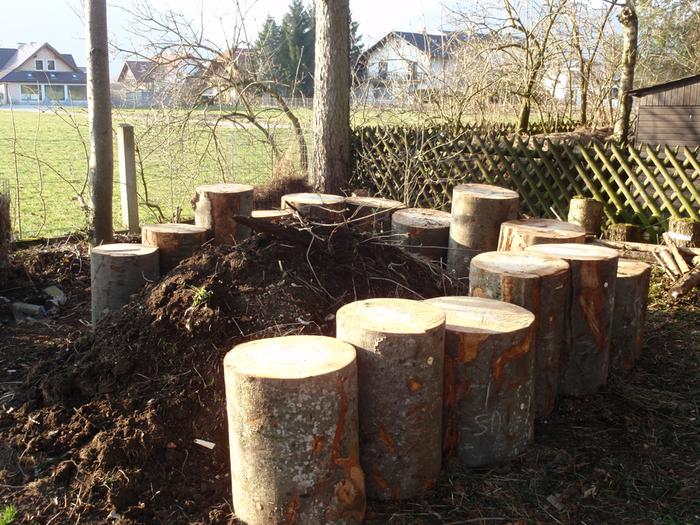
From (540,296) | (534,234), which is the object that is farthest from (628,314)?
(540,296)

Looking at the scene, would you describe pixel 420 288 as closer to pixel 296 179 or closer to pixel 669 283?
pixel 669 283

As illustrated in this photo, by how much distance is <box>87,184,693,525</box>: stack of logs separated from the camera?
8.61 ft

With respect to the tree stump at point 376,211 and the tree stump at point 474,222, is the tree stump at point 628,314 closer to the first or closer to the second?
the tree stump at point 474,222

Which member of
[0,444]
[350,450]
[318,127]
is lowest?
[0,444]

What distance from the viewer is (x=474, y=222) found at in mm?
5488

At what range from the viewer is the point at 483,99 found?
13.0m

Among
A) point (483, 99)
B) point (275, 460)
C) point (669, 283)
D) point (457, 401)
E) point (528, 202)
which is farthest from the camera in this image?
point (483, 99)

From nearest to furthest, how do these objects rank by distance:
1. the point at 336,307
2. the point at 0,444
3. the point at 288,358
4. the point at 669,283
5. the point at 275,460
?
1. the point at 275,460
2. the point at 288,358
3. the point at 0,444
4. the point at 336,307
5. the point at 669,283

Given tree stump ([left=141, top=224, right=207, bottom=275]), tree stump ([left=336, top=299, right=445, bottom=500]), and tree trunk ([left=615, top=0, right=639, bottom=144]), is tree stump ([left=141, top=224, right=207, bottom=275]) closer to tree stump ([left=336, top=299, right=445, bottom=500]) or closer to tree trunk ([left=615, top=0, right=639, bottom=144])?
tree stump ([left=336, top=299, right=445, bottom=500])

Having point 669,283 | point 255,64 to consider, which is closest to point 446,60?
point 255,64

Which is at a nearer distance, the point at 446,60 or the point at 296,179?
the point at 296,179

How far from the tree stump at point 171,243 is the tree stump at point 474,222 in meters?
2.08

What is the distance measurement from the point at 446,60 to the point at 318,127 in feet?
19.5

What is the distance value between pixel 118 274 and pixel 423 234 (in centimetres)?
246
